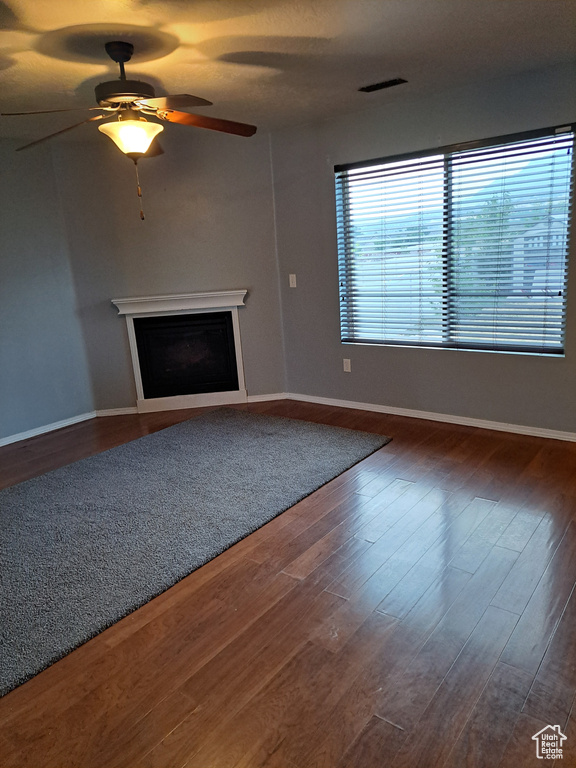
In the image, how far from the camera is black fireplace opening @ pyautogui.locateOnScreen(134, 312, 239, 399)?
5.00m

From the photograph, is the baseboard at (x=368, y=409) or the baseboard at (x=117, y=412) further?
the baseboard at (x=117, y=412)

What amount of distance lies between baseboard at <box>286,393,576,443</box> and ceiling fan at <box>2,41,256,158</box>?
8.70ft

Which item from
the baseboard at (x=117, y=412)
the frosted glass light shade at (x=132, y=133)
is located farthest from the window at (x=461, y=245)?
the baseboard at (x=117, y=412)

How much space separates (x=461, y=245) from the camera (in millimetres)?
3932

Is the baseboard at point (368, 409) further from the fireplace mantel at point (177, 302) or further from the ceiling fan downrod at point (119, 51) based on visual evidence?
the ceiling fan downrod at point (119, 51)

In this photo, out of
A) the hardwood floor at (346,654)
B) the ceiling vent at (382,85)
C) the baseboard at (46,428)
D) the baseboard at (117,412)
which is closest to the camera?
the hardwood floor at (346,654)

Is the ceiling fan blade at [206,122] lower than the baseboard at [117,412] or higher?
higher

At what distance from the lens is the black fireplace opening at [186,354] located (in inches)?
197

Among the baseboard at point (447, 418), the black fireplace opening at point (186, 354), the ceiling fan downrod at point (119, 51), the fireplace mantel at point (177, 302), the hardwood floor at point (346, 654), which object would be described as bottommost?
the hardwood floor at point (346, 654)

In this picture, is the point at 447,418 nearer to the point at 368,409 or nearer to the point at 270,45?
the point at 368,409

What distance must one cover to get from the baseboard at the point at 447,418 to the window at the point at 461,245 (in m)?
0.59

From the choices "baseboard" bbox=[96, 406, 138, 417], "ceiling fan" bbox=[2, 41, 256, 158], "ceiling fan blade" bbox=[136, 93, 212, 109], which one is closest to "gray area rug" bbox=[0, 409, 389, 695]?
"baseboard" bbox=[96, 406, 138, 417]

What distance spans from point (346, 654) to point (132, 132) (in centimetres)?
263

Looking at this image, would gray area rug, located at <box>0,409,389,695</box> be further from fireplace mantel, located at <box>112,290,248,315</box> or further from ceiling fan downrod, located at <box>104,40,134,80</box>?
ceiling fan downrod, located at <box>104,40,134,80</box>
